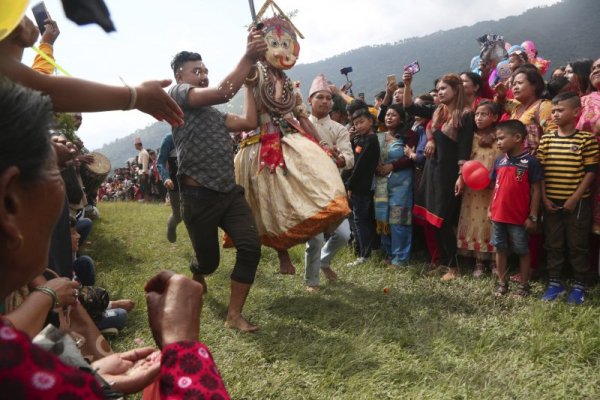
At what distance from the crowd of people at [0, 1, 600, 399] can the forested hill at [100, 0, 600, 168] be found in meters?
22.8

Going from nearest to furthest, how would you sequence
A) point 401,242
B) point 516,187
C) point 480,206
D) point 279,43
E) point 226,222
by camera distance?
point 226,222
point 516,187
point 279,43
point 480,206
point 401,242

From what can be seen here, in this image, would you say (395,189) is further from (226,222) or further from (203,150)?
(203,150)

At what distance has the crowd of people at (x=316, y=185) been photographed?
4.68 ft

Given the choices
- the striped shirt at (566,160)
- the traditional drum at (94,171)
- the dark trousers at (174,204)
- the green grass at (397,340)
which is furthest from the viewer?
the dark trousers at (174,204)

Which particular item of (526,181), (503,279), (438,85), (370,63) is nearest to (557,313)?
(503,279)

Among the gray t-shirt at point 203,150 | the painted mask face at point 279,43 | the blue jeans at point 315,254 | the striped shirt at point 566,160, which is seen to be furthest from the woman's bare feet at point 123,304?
the striped shirt at point 566,160

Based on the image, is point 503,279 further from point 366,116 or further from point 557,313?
point 366,116

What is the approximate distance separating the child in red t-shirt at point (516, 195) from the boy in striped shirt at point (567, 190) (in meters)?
0.10

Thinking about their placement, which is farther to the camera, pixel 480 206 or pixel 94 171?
pixel 94 171

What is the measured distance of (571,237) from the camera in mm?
3383

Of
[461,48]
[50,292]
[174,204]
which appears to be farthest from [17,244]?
[461,48]

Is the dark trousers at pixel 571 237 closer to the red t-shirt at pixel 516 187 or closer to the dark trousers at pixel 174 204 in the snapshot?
the red t-shirt at pixel 516 187

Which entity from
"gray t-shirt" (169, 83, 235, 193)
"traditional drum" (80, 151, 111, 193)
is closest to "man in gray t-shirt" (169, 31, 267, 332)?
"gray t-shirt" (169, 83, 235, 193)

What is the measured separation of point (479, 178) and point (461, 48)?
7570 cm
